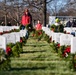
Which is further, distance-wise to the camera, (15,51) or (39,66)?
(15,51)

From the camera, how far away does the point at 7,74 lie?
9219mm

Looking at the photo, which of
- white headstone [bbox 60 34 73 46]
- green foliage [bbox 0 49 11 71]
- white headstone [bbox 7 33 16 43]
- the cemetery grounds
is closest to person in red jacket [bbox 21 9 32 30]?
white headstone [bbox 7 33 16 43]

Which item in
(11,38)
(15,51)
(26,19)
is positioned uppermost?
(26,19)

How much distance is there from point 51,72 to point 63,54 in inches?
104

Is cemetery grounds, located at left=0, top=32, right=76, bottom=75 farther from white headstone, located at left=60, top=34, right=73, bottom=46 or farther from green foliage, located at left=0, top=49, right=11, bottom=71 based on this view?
white headstone, located at left=60, top=34, right=73, bottom=46

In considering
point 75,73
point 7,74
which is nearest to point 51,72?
point 75,73

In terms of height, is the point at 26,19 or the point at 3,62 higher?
the point at 26,19

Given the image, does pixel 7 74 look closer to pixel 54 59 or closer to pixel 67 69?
pixel 67 69

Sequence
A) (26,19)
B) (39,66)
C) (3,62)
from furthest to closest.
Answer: (26,19)
(39,66)
(3,62)

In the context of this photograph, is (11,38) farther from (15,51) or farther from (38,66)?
(38,66)

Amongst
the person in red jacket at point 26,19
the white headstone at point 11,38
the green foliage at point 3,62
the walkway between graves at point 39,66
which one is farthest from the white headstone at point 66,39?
the person in red jacket at point 26,19

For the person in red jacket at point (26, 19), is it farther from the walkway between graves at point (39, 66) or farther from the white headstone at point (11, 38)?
the walkway between graves at point (39, 66)

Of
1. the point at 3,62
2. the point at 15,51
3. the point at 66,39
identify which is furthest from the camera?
the point at 66,39

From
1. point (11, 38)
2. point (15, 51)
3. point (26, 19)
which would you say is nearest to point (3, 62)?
point (15, 51)
